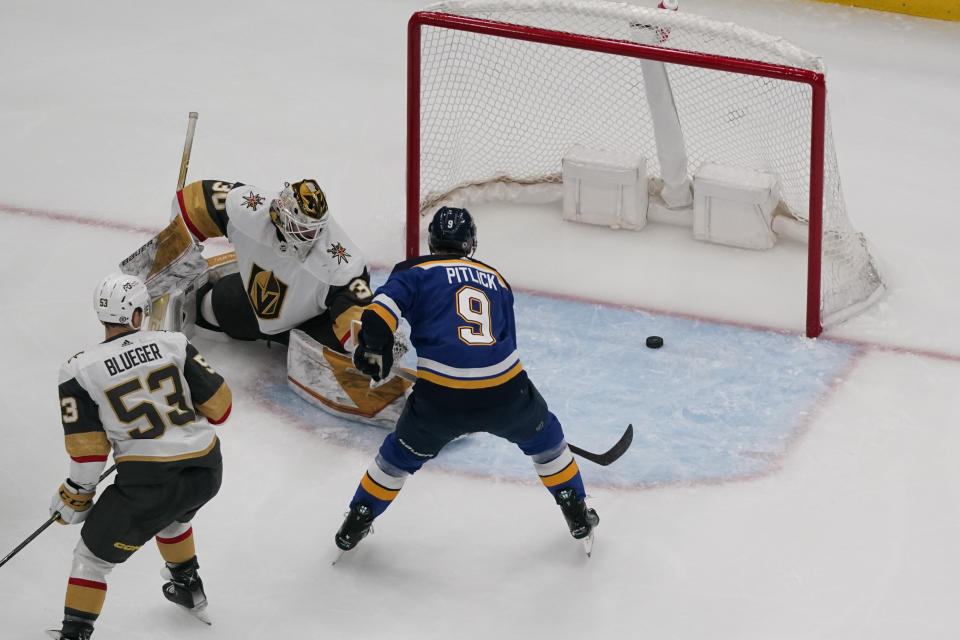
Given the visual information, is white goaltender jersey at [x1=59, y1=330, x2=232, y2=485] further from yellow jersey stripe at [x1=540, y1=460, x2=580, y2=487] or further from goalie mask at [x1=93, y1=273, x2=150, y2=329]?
yellow jersey stripe at [x1=540, y1=460, x2=580, y2=487]


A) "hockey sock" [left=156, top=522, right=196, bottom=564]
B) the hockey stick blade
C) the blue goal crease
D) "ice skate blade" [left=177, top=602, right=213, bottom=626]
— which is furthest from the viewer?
the blue goal crease

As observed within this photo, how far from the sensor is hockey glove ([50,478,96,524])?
3775mm

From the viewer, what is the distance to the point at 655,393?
5.06 metres

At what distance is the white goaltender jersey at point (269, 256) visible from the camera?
16.1ft

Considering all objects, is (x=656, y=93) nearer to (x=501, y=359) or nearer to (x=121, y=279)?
(x=501, y=359)

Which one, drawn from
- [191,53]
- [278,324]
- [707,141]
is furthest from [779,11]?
[278,324]

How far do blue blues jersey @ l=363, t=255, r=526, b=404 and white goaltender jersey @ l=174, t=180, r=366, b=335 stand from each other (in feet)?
2.79

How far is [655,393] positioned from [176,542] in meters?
1.75

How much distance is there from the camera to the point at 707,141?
6207mm

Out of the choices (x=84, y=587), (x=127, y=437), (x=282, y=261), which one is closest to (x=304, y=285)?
(x=282, y=261)

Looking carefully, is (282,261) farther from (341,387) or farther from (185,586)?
(185,586)

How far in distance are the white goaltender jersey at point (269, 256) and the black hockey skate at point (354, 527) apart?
91 centimetres

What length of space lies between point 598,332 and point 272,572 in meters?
1.63

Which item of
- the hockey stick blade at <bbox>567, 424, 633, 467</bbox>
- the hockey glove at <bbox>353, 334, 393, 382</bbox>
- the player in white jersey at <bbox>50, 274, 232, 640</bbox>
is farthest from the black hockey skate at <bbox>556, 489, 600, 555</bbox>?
the player in white jersey at <bbox>50, 274, 232, 640</bbox>
